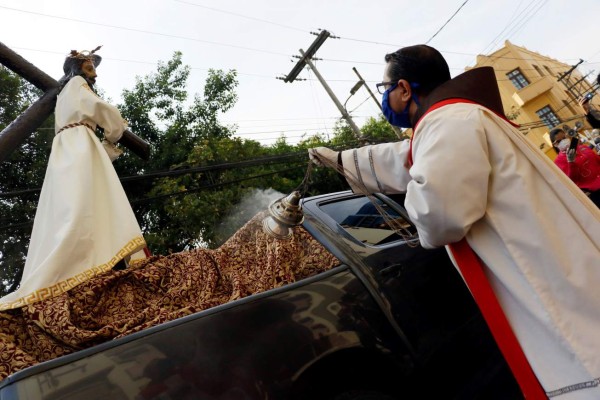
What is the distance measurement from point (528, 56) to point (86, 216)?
3931 cm

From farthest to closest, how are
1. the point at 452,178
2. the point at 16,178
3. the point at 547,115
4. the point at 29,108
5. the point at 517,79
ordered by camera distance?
the point at 517,79
the point at 547,115
the point at 16,178
the point at 29,108
the point at 452,178

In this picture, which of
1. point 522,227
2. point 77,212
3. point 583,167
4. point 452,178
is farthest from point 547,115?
point 77,212

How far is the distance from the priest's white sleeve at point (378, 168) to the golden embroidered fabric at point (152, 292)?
523 millimetres

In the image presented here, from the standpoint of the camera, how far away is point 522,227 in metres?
1.32

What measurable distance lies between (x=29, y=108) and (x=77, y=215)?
3.79ft

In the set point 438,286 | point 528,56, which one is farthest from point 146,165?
point 528,56

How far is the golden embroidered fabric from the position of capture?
1532mm

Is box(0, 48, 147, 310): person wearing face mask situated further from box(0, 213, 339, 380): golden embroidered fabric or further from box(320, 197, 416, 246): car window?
box(320, 197, 416, 246): car window

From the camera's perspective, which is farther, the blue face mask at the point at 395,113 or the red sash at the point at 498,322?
the blue face mask at the point at 395,113

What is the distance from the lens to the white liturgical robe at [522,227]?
1.24m

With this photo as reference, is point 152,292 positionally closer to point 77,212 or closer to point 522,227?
point 77,212

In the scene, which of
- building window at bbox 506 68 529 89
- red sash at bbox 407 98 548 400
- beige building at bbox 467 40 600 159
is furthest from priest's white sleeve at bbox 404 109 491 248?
building window at bbox 506 68 529 89

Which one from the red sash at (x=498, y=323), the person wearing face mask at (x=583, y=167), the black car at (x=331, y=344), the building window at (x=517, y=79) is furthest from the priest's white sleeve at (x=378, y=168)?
the building window at (x=517, y=79)

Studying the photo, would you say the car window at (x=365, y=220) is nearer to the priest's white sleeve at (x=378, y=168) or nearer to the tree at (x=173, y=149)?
the priest's white sleeve at (x=378, y=168)
